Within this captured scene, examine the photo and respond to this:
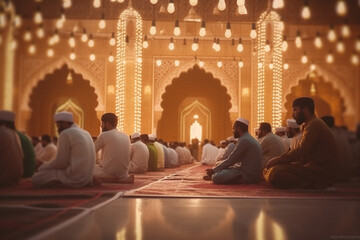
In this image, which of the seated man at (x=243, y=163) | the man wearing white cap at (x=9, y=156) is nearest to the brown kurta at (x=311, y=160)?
the seated man at (x=243, y=163)

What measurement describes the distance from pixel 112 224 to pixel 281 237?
2.56 ft

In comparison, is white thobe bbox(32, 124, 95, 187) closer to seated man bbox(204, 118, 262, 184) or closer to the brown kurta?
seated man bbox(204, 118, 262, 184)

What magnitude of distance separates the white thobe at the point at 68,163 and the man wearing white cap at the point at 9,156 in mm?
354

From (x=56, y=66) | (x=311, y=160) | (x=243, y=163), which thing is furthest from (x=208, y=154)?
(x=311, y=160)

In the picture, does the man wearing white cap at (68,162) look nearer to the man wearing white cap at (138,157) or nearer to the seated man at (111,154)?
the seated man at (111,154)

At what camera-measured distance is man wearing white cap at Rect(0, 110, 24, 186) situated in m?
4.10

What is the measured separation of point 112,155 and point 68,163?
0.79 metres

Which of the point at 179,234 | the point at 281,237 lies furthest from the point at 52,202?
the point at 281,237

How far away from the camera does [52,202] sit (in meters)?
2.90

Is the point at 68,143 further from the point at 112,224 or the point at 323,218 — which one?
the point at 323,218

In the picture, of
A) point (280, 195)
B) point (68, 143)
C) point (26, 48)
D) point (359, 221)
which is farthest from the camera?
point (26, 48)

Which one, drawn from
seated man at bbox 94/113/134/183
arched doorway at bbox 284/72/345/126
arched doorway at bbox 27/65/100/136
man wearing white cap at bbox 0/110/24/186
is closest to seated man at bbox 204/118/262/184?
seated man at bbox 94/113/134/183

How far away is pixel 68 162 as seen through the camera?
13.0ft

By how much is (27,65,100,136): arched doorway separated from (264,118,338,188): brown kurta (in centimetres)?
1090
